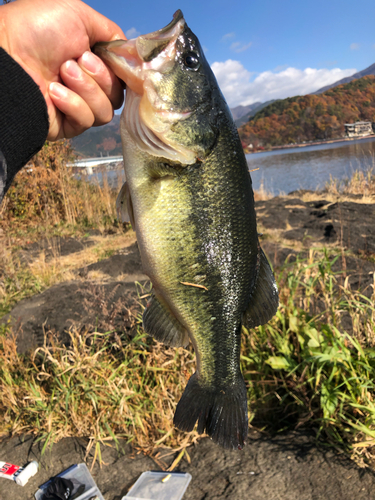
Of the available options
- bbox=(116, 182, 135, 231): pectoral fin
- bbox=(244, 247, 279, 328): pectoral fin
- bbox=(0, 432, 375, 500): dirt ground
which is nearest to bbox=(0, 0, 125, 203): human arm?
bbox=(116, 182, 135, 231): pectoral fin

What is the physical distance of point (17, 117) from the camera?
5.33ft

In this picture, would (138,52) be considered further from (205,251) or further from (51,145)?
(51,145)

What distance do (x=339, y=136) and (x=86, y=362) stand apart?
83.4 meters

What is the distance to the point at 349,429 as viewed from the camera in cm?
286

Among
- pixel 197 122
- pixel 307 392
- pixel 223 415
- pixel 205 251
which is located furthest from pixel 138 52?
pixel 307 392

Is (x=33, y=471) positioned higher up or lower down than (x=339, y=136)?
lower down

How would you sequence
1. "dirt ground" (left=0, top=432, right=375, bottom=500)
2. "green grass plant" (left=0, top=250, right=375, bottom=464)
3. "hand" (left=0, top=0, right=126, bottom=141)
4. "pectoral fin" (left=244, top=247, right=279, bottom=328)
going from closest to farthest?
"hand" (left=0, top=0, right=126, bottom=141), "pectoral fin" (left=244, top=247, right=279, bottom=328), "dirt ground" (left=0, top=432, right=375, bottom=500), "green grass plant" (left=0, top=250, right=375, bottom=464)

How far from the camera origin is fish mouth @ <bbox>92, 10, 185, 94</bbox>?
1529mm

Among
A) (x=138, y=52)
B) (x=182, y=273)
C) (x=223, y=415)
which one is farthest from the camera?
(x=223, y=415)

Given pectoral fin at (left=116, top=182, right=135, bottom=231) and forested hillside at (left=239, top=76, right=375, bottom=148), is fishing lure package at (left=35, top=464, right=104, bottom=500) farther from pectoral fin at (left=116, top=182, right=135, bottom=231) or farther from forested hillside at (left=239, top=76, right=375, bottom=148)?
forested hillside at (left=239, top=76, right=375, bottom=148)

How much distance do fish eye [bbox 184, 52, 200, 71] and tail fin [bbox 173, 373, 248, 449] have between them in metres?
1.59

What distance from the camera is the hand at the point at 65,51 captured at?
1.67 m

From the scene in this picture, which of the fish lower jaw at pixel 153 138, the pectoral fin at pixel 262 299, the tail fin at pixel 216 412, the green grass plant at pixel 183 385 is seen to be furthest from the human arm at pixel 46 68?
the green grass plant at pixel 183 385

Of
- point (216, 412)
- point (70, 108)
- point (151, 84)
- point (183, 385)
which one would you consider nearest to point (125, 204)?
point (151, 84)
